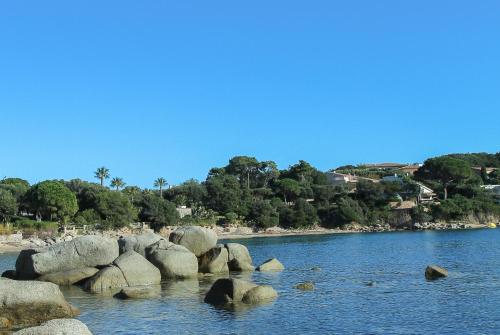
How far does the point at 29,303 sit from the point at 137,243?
14.2 meters

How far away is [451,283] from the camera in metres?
30.9

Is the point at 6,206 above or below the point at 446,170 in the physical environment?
below

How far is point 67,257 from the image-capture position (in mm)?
31891

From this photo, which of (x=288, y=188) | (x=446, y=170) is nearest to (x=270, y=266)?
(x=288, y=188)

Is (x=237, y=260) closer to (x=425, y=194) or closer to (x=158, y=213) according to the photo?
(x=158, y=213)

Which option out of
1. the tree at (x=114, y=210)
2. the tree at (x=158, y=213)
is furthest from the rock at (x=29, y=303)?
the tree at (x=158, y=213)

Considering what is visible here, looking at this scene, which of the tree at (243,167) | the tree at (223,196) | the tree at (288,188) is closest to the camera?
the tree at (223,196)

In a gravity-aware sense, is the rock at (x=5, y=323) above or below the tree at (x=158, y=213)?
below

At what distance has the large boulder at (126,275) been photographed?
28.8m

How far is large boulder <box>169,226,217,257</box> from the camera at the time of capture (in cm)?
3722

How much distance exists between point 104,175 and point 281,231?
41.2 meters

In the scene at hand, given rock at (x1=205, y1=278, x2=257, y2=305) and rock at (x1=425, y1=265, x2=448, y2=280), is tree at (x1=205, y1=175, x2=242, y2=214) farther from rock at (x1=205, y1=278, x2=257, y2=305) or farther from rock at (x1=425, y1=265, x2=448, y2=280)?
rock at (x1=205, y1=278, x2=257, y2=305)

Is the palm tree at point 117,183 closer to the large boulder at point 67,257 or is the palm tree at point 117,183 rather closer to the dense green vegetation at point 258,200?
the dense green vegetation at point 258,200

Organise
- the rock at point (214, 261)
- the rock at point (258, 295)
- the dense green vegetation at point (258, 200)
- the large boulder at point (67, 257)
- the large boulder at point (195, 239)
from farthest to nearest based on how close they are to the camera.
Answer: the dense green vegetation at point (258, 200) < the large boulder at point (195, 239) < the rock at point (214, 261) < the large boulder at point (67, 257) < the rock at point (258, 295)
